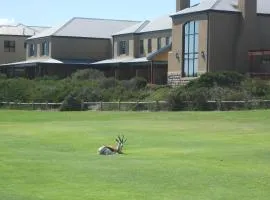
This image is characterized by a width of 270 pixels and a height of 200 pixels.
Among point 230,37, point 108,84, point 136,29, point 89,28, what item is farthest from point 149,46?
point 230,37

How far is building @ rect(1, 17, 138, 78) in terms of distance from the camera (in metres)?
83.1

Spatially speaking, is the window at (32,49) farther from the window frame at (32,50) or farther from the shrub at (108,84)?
the shrub at (108,84)

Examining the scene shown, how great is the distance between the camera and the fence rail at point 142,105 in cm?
4491

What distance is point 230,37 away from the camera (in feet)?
198

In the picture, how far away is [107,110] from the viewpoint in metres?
51.7

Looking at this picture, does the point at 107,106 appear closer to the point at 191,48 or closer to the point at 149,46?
the point at 191,48

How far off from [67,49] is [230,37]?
30671 millimetres

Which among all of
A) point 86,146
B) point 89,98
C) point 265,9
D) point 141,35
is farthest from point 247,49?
point 86,146

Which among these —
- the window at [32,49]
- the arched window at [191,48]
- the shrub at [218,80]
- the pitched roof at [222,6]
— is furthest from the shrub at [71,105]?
the window at [32,49]

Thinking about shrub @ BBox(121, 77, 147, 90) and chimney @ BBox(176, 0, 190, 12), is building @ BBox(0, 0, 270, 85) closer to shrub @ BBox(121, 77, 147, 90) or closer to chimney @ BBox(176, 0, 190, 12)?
chimney @ BBox(176, 0, 190, 12)

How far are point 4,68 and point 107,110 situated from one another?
4343cm

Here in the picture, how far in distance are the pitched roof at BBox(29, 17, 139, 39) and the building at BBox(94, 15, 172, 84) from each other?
4092 mm

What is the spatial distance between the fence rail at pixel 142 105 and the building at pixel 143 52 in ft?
53.1

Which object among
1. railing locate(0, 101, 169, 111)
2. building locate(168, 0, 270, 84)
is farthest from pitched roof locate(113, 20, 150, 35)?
railing locate(0, 101, 169, 111)
